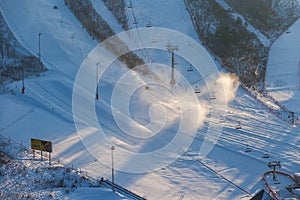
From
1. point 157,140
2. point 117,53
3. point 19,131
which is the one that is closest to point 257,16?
point 117,53

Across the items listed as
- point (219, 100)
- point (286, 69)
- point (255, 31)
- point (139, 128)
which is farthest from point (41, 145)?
point (255, 31)

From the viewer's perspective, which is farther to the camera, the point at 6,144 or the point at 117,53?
the point at 117,53

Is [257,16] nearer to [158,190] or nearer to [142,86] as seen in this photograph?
[142,86]

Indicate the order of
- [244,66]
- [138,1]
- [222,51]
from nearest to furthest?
[244,66] < [222,51] < [138,1]

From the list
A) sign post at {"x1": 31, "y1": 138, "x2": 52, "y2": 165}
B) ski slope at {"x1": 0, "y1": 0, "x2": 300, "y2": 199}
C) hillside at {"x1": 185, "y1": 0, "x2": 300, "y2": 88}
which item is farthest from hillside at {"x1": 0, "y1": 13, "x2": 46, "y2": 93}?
hillside at {"x1": 185, "y1": 0, "x2": 300, "y2": 88}

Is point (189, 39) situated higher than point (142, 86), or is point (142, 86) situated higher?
point (189, 39)

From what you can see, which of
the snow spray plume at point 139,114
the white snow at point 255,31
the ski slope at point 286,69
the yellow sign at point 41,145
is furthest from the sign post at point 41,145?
the white snow at point 255,31

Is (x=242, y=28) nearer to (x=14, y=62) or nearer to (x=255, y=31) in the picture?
(x=255, y=31)

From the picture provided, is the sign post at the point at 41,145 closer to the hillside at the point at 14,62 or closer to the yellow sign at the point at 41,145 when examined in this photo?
the yellow sign at the point at 41,145

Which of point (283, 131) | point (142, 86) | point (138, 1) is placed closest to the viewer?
point (283, 131)
